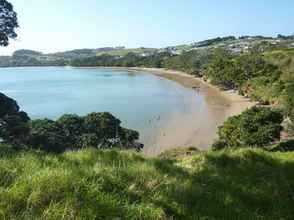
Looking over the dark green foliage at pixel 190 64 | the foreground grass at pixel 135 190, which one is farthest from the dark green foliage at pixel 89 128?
the dark green foliage at pixel 190 64

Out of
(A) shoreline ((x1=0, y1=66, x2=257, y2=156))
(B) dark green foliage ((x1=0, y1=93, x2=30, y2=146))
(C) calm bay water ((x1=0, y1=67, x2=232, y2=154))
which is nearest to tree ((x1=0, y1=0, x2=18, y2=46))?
(B) dark green foliage ((x1=0, y1=93, x2=30, y2=146))

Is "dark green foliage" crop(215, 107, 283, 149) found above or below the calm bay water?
above

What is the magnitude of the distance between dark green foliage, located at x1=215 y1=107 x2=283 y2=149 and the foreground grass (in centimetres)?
1835

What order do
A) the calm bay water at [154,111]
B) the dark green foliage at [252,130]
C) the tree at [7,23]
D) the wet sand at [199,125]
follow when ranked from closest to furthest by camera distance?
the tree at [7,23], the dark green foliage at [252,130], the wet sand at [199,125], the calm bay water at [154,111]

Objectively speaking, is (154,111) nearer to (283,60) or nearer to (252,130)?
(252,130)

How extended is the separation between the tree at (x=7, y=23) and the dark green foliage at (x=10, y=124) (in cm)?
327

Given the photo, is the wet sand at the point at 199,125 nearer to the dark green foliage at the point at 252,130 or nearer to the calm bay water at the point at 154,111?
the calm bay water at the point at 154,111

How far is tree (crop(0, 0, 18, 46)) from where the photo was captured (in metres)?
14.7

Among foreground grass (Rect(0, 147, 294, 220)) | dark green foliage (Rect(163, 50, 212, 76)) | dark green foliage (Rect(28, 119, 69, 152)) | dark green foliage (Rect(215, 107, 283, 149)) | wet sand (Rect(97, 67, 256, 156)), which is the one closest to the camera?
foreground grass (Rect(0, 147, 294, 220))

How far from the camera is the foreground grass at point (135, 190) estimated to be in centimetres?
291

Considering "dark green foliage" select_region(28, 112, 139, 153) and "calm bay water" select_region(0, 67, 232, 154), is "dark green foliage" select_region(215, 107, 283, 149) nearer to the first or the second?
"calm bay water" select_region(0, 67, 232, 154)

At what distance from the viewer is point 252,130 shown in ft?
83.8

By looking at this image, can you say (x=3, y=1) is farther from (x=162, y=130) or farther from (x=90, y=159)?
(x=162, y=130)

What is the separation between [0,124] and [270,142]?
16054mm
